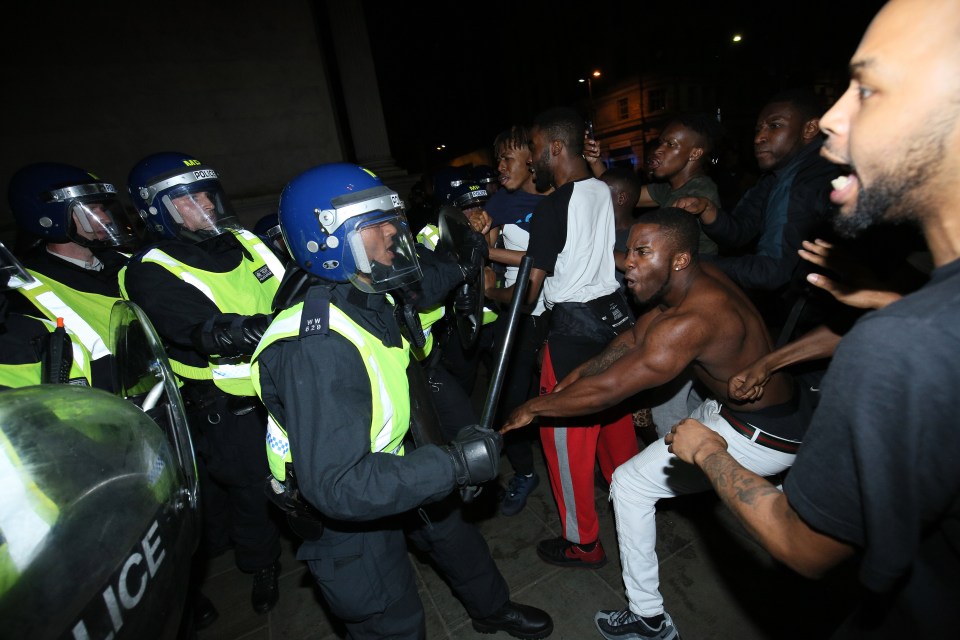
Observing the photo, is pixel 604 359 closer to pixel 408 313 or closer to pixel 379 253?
pixel 408 313

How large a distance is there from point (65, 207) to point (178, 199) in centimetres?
69

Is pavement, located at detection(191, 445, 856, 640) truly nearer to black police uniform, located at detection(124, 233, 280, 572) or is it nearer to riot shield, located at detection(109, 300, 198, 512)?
black police uniform, located at detection(124, 233, 280, 572)

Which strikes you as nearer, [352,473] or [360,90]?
[352,473]

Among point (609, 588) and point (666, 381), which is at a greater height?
point (666, 381)

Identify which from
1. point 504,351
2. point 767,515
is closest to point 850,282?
point 767,515

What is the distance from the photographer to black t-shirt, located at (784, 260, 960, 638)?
745 mm

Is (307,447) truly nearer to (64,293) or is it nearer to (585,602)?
(585,602)

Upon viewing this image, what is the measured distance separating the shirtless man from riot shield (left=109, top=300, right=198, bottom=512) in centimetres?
152

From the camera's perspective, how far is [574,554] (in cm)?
285

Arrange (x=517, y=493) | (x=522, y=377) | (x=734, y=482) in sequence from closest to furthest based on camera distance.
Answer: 1. (x=734, y=482)
2. (x=522, y=377)
3. (x=517, y=493)

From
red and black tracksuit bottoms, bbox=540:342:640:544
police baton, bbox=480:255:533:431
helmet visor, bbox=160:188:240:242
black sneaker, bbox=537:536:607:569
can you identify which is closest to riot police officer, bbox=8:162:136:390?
helmet visor, bbox=160:188:240:242

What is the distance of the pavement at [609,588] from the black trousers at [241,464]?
376 millimetres

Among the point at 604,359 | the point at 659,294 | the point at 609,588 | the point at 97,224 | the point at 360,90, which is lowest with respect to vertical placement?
the point at 609,588

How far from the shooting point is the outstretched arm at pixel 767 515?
0.97 metres
